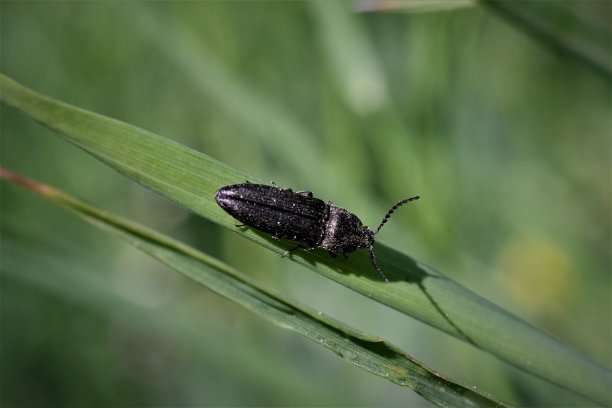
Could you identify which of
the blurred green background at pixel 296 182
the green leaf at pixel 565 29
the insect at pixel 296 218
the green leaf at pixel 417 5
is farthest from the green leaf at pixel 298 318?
the green leaf at pixel 565 29

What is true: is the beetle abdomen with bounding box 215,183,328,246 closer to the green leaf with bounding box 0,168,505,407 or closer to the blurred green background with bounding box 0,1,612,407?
the green leaf with bounding box 0,168,505,407

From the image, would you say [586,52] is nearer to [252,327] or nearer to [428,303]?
[428,303]

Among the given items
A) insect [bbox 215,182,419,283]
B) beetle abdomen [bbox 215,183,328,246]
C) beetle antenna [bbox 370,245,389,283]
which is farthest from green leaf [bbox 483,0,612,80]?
beetle antenna [bbox 370,245,389,283]

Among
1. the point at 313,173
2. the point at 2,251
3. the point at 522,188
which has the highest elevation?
the point at 522,188

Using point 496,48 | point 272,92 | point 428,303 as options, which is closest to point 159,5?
point 272,92

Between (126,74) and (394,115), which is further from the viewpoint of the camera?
(126,74)

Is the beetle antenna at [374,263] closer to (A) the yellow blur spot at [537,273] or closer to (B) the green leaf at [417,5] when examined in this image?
(B) the green leaf at [417,5]

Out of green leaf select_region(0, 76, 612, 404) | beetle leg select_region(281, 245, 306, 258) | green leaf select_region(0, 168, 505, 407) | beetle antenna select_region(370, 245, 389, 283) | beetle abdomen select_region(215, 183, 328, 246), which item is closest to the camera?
green leaf select_region(0, 168, 505, 407)
